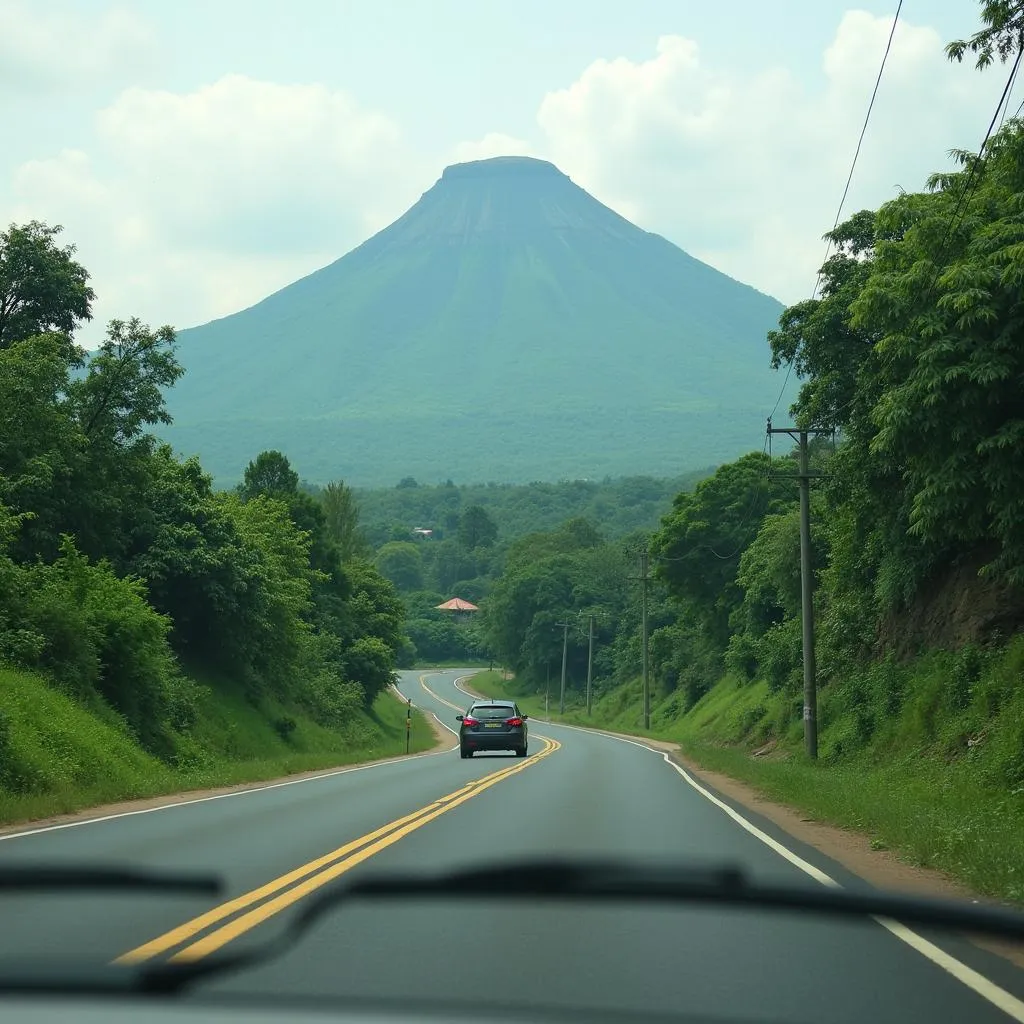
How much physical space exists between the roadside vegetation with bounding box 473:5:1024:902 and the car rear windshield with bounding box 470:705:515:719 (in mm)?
5561

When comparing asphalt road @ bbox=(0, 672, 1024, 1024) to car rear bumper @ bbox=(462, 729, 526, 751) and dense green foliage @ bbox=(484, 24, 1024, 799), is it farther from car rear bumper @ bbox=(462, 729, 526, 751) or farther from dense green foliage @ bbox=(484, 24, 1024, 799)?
car rear bumper @ bbox=(462, 729, 526, 751)

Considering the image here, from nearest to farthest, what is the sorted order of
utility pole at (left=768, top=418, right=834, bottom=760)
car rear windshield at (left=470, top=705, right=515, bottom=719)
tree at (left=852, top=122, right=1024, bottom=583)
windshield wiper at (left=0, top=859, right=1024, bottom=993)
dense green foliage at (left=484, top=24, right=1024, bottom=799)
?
windshield wiper at (left=0, top=859, right=1024, bottom=993)
tree at (left=852, top=122, right=1024, bottom=583)
dense green foliage at (left=484, top=24, right=1024, bottom=799)
utility pole at (left=768, top=418, right=834, bottom=760)
car rear windshield at (left=470, top=705, right=515, bottom=719)

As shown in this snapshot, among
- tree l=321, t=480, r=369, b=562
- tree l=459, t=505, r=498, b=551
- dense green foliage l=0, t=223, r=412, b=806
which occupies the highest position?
tree l=459, t=505, r=498, b=551

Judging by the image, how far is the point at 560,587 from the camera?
118m

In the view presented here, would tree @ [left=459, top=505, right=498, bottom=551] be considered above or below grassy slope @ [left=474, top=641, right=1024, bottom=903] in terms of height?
above

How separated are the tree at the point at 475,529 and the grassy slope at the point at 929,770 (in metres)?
148

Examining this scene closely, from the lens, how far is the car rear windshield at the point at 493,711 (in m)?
37.8

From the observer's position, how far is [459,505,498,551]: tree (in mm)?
190875

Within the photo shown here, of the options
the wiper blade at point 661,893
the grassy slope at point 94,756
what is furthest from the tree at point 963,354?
the wiper blade at point 661,893

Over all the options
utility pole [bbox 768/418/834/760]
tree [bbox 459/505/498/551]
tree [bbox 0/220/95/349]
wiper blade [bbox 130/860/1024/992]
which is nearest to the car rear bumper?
Result: utility pole [bbox 768/418/834/760]

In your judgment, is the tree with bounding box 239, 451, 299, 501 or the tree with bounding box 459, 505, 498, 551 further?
the tree with bounding box 459, 505, 498, 551

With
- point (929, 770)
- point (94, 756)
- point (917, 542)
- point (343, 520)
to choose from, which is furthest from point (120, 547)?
point (343, 520)

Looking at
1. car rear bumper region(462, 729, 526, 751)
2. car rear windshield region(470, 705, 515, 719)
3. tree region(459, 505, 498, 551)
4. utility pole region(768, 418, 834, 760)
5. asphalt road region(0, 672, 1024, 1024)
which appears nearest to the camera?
asphalt road region(0, 672, 1024, 1024)

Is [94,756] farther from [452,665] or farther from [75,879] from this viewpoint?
[452,665]
